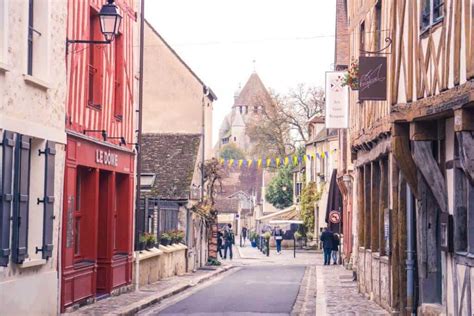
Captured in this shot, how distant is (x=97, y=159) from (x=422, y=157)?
6914mm

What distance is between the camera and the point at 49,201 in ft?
45.7

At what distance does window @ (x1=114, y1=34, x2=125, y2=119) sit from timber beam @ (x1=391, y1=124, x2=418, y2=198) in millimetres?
7240

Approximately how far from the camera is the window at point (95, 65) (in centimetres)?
1698

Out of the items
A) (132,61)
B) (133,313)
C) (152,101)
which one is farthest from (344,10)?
(133,313)

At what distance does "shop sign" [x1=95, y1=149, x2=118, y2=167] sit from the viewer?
56.9 ft

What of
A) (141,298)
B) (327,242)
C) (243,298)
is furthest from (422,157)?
(327,242)

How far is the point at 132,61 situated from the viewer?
66.2 ft

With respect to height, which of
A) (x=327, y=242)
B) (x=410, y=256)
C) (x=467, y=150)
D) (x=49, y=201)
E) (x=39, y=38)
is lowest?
(x=327, y=242)

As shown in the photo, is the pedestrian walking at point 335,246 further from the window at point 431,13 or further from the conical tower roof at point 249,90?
the conical tower roof at point 249,90

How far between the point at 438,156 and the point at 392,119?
1.06 metres

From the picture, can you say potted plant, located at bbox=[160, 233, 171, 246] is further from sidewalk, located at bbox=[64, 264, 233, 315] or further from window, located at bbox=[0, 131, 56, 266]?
window, located at bbox=[0, 131, 56, 266]

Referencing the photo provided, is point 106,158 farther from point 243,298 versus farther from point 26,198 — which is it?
point 26,198

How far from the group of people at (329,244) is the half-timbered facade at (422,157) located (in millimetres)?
15705

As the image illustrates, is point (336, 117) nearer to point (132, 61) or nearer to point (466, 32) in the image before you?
point (132, 61)
